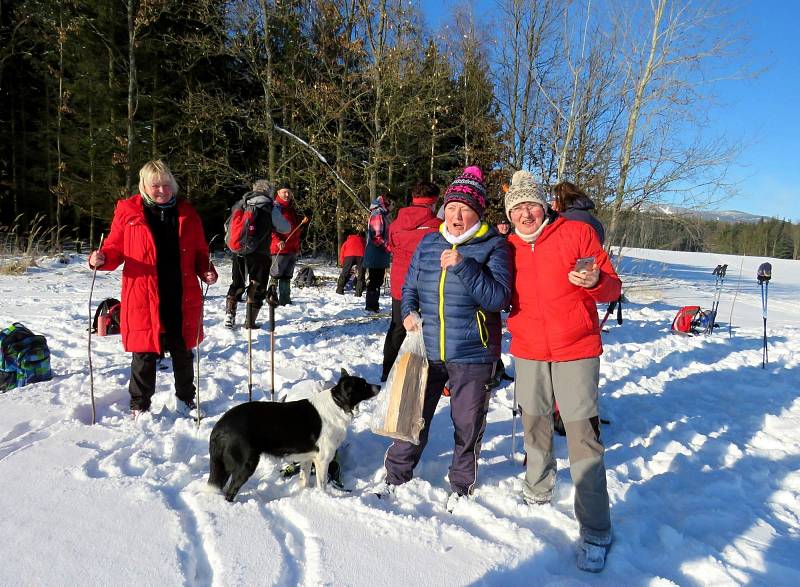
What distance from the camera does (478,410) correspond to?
109 inches

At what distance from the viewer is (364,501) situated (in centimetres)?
268

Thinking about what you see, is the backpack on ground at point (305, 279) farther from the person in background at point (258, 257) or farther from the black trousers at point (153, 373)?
the black trousers at point (153, 373)

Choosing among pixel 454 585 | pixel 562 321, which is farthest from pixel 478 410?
pixel 454 585

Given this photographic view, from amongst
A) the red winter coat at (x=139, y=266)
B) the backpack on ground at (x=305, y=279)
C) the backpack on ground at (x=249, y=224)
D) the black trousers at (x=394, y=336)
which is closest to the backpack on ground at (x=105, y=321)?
the backpack on ground at (x=249, y=224)

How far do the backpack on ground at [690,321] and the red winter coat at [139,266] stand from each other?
799 centimetres

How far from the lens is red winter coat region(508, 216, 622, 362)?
247 cm

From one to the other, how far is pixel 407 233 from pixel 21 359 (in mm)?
3683

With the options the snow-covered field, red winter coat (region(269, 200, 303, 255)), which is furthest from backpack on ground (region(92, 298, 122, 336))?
red winter coat (region(269, 200, 303, 255))

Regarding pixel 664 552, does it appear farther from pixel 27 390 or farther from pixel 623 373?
pixel 27 390

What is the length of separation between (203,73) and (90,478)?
53.9 ft

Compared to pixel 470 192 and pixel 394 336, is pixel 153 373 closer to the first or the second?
pixel 394 336

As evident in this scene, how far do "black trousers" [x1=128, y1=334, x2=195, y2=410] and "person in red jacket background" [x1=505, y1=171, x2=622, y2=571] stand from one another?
268cm

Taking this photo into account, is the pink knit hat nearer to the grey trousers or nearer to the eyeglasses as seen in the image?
the eyeglasses

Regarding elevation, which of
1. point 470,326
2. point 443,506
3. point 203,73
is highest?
point 203,73
